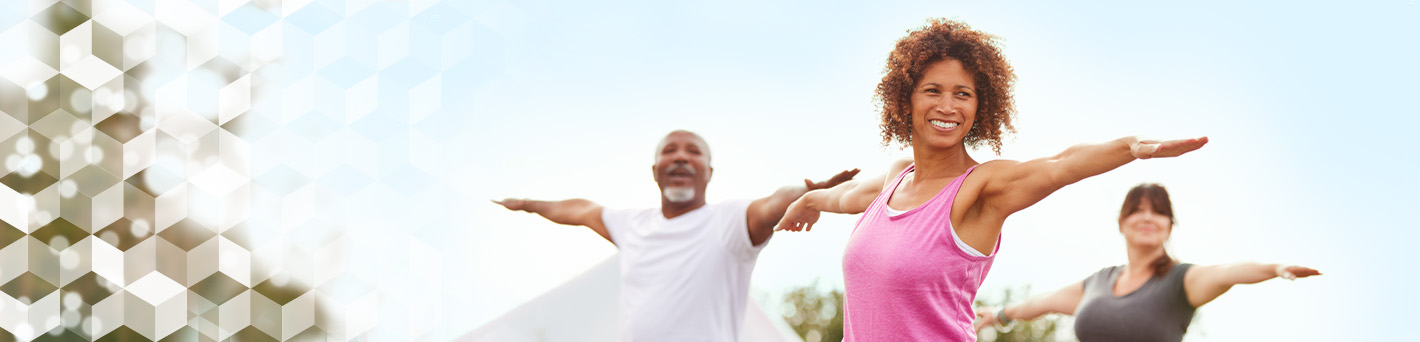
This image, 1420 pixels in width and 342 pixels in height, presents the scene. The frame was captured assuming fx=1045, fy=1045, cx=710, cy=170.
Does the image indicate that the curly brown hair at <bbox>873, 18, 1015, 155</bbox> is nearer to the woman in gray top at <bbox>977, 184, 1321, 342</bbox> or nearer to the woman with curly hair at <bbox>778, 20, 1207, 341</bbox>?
the woman with curly hair at <bbox>778, 20, 1207, 341</bbox>

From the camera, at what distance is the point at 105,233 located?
13398 millimetres

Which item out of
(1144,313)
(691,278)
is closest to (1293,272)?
(1144,313)

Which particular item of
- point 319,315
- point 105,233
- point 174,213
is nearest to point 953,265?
point 319,315

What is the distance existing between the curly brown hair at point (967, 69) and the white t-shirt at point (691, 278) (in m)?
2.03

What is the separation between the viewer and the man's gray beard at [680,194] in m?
5.46

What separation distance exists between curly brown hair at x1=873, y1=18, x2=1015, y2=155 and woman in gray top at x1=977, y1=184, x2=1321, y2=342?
1675 millimetres

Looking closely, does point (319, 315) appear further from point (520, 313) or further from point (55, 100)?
Result: point (55, 100)

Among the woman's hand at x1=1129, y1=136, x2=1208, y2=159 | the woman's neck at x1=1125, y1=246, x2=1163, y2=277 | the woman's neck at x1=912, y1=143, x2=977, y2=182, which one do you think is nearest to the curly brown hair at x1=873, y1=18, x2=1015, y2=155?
the woman's neck at x1=912, y1=143, x2=977, y2=182

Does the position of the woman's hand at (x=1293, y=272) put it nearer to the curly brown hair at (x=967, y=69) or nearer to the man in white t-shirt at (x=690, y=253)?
the curly brown hair at (x=967, y=69)

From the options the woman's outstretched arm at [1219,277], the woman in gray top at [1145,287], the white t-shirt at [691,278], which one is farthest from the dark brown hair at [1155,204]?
the white t-shirt at [691,278]

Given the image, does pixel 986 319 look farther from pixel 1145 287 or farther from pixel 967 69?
pixel 967 69

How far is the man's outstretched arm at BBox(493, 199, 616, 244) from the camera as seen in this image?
234 inches

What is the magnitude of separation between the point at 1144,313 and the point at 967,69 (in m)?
2.15

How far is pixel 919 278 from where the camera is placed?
2668mm
